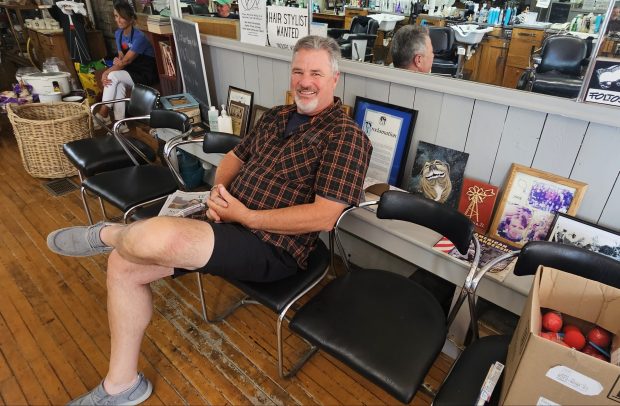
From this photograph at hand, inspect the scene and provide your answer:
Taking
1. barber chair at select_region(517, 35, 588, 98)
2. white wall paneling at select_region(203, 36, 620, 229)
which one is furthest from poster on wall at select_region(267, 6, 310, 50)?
barber chair at select_region(517, 35, 588, 98)

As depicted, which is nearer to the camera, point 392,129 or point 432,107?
point 432,107

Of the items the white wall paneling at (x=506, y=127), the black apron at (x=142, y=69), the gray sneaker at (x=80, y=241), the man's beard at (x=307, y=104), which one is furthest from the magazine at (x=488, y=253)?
the black apron at (x=142, y=69)

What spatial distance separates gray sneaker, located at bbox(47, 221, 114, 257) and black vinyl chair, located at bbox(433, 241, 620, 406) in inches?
54.0

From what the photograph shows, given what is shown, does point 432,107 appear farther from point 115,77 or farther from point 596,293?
point 115,77

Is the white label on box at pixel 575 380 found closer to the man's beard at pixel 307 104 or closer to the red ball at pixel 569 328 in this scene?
the red ball at pixel 569 328

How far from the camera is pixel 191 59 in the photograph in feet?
8.85

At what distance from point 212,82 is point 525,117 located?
2.15 metres

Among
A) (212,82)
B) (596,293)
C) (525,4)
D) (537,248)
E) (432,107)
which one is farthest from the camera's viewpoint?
(525,4)

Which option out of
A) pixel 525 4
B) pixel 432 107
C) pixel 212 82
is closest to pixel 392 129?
pixel 432 107

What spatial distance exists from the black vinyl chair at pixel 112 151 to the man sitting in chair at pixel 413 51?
1.52 metres

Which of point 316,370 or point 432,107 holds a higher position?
point 432,107

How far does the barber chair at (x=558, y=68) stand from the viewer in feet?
4.66

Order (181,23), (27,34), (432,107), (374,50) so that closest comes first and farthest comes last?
(432,107), (374,50), (181,23), (27,34)

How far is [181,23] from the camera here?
2.64 metres
